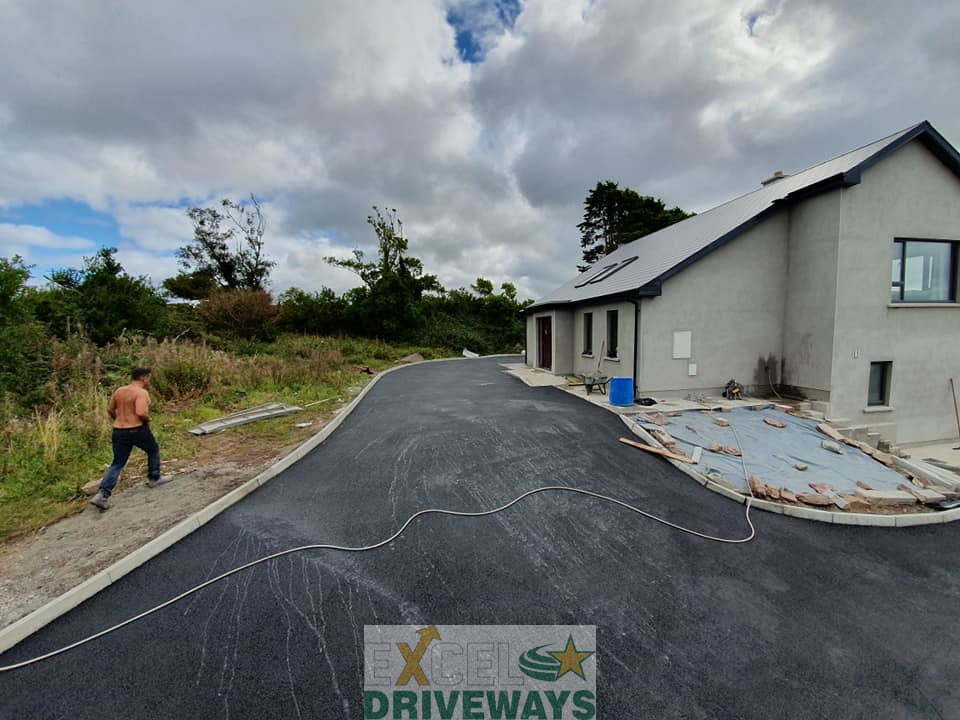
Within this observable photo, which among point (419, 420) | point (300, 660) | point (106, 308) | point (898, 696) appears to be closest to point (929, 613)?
point (898, 696)

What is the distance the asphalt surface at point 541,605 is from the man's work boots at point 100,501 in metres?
1.49

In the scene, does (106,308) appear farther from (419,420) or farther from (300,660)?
(300,660)

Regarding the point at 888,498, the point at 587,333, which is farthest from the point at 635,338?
the point at 888,498

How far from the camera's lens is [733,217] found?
39.8 ft

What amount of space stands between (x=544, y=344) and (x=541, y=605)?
47.0 feet

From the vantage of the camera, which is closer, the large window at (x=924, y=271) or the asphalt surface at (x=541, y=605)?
the asphalt surface at (x=541, y=605)

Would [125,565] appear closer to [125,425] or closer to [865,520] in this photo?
[125,425]

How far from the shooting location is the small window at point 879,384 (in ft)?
33.0

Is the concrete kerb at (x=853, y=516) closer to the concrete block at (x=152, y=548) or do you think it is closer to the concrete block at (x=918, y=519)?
the concrete block at (x=918, y=519)

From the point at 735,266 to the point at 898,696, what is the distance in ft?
35.2

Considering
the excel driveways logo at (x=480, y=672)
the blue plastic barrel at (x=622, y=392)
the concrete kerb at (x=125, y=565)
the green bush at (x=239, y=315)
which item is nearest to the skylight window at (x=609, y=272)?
the blue plastic barrel at (x=622, y=392)

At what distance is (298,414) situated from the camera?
29.4ft

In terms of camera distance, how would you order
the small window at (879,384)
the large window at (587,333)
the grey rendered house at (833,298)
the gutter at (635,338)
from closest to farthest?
the grey rendered house at (833,298) → the small window at (879,384) → the gutter at (635,338) → the large window at (587,333)

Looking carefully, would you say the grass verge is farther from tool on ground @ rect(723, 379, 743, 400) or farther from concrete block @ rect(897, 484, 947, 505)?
tool on ground @ rect(723, 379, 743, 400)
